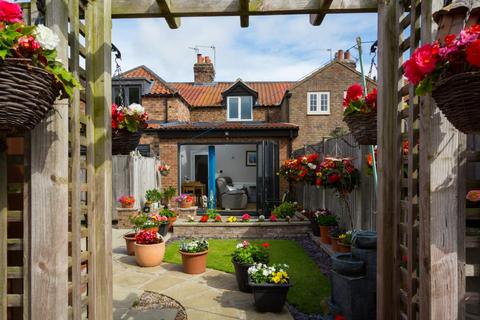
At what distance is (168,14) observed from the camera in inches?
99.6

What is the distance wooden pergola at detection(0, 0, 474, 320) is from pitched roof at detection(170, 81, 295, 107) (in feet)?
43.7

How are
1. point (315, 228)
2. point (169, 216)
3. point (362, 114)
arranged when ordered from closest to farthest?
1. point (362, 114)
2. point (315, 228)
3. point (169, 216)

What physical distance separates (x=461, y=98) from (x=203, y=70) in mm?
18019

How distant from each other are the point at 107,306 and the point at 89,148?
119 cm

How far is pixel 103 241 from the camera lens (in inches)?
94.4

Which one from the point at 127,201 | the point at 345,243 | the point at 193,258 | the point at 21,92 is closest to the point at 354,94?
the point at 21,92

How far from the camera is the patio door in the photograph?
11.1 m

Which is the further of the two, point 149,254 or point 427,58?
point 149,254

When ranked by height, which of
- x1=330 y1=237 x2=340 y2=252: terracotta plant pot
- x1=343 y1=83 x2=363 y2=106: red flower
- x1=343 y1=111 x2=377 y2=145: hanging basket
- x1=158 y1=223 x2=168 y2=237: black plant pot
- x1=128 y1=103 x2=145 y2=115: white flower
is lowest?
x1=158 y1=223 x2=168 y2=237: black plant pot

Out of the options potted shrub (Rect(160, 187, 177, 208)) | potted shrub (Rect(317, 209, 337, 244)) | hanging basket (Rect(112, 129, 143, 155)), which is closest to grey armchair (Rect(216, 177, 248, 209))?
potted shrub (Rect(160, 187, 177, 208))

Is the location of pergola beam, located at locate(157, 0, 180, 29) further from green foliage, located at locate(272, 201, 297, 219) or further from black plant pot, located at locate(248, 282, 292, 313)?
green foliage, located at locate(272, 201, 297, 219)

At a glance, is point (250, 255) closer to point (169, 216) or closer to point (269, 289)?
point (269, 289)

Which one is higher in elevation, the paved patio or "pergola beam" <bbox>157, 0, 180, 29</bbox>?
"pergola beam" <bbox>157, 0, 180, 29</bbox>

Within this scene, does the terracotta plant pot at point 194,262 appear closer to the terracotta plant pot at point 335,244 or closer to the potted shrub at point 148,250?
the potted shrub at point 148,250
